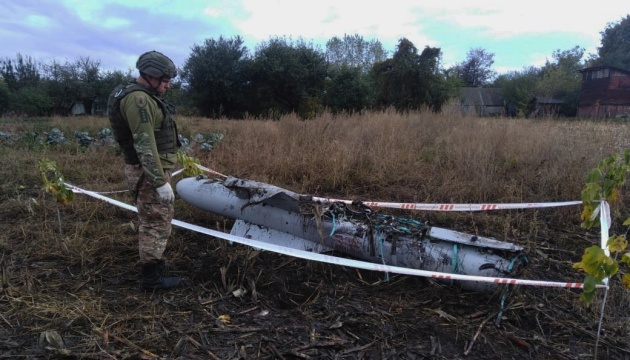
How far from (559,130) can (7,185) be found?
33.8ft

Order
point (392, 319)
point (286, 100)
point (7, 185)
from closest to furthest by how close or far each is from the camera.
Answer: point (392, 319) → point (7, 185) → point (286, 100)

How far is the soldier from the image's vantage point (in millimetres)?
3027

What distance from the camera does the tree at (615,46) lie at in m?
51.0

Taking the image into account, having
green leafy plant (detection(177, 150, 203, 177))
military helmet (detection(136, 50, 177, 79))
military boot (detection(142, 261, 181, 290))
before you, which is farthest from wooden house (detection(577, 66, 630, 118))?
military boot (detection(142, 261, 181, 290))

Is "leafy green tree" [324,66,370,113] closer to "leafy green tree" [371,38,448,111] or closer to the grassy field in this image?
"leafy green tree" [371,38,448,111]

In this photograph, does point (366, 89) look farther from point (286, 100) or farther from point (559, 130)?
point (559, 130)

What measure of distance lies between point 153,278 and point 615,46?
6920 centimetres

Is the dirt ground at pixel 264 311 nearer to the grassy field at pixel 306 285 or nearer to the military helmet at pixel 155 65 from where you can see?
the grassy field at pixel 306 285

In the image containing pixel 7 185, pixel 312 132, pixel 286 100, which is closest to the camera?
pixel 7 185

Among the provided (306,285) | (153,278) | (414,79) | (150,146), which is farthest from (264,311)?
(414,79)

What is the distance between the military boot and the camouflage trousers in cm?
6

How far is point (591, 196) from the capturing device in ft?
8.30


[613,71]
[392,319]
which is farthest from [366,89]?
[613,71]

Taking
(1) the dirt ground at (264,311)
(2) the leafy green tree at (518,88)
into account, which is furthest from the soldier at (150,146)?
(2) the leafy green tree at (518,88)
